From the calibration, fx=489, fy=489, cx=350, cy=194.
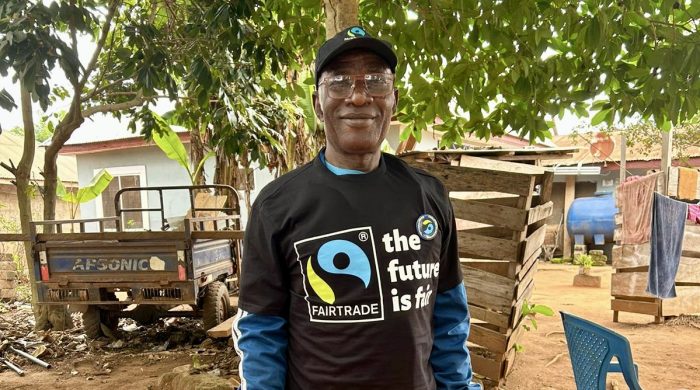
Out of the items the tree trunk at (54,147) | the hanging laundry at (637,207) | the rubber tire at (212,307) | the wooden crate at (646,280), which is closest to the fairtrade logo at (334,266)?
the tree trunk at (54,147)

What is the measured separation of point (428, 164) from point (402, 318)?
2.62 meters

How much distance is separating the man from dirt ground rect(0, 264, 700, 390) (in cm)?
357

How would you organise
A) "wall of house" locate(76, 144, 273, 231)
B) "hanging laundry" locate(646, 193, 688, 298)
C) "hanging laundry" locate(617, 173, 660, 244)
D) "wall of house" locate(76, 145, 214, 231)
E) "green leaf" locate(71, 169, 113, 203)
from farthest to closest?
"wall of house" locate(76, 145, 214, 231)
"wall of house" locate(76, 144, 273, 231)
"green leaf" locate(71, 169, 113, 203)
"hanging laundry" locate(617, 173, 660, 244)
"hanging laundry" locate(646, 193, 688, 298)

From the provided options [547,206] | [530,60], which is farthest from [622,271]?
[530,60]

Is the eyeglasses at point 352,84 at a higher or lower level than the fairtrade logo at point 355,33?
lower

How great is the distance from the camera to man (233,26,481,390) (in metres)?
1.36

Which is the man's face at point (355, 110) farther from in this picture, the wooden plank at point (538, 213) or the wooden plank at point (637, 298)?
the wooden plank at point (637, 298)

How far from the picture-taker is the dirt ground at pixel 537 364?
4625 millimetres

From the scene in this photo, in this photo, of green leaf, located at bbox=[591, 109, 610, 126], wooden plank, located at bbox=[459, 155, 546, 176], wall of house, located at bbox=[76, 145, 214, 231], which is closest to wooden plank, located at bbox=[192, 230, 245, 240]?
wooden plank, located at bbox=[459, 155, 546, 176]

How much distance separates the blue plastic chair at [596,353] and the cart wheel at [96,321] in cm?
513

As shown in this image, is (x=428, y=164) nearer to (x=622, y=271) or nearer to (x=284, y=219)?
(x=284, y=219)

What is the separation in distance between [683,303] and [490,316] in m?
4.57

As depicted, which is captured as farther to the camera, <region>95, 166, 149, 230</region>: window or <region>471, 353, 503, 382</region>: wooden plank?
<region>95, 166, 149, 230</region>: window

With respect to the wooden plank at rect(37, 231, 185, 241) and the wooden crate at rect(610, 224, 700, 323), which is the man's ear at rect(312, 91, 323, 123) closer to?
the wooden plank at rect(37, 231, 185, 241)
